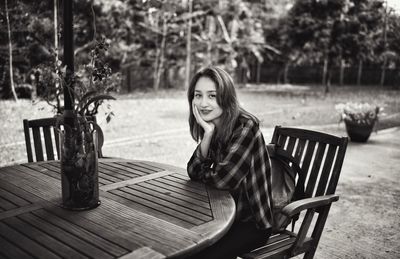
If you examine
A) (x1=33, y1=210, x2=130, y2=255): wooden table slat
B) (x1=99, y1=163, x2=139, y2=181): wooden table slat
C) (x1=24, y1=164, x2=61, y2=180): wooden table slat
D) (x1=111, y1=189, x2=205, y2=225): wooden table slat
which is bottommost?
(x1=33, y1=210, x2=130, y2=255): wooden table slat

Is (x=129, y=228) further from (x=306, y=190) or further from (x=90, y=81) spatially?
(x=306, y=190)

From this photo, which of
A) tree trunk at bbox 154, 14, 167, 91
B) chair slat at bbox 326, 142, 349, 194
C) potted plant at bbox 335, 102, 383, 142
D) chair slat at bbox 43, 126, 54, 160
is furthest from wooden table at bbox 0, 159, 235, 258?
tree trunk at bbox 154, 14, 167, 91

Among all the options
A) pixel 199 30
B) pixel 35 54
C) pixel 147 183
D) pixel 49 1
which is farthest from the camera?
pixel 199 30

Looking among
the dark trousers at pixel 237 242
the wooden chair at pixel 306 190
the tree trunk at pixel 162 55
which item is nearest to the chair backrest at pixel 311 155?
the wooden chair at pixel 306 190

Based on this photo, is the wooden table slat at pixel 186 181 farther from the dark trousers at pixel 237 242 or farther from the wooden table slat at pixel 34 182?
the wooden table slat at pixel 34 182

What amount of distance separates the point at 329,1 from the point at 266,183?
1734cm

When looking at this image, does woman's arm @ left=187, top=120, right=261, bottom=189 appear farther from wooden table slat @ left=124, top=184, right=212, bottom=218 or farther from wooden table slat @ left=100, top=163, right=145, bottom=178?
wooden table slat @ left=100, top=163, right=145, bottom=178

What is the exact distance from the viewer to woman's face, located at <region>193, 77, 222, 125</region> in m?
2.45

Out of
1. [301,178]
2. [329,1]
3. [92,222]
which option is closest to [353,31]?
[329,1]

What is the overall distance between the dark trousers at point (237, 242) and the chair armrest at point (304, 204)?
21cm

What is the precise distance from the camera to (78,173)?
1888 millimetres

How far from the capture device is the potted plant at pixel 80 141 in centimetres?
184

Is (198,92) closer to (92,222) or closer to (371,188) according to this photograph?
(92,222)

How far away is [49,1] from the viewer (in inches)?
554
